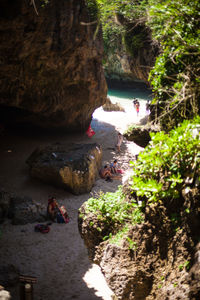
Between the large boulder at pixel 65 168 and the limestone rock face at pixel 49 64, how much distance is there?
338cm

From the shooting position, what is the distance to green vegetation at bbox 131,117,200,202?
3.87m

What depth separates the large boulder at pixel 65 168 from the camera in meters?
12.2

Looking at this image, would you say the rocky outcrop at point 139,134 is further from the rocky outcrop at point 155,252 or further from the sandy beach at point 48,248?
the sandy beach at point 48,248

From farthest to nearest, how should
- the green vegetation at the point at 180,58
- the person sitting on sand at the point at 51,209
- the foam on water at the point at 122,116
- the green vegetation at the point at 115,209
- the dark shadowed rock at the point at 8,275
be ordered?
the foam on water at the point at 122,116 → the person sitting on sand at the point at 51,209 → the dark shadowed rock at the point at 8,275 → the green vegetation at the point at 115,209 → the green vegetation at the point at 180,58

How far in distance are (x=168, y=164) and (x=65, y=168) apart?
8268 mm

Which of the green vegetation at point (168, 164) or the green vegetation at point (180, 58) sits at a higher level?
the green vegetation at point (180, 58)

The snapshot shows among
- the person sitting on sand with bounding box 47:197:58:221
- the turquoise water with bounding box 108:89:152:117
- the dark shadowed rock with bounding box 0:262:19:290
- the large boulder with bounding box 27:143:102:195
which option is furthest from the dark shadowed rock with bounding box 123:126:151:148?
the turquoise water with bounding box 108:89:152:117

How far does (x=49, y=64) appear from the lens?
13945 millimetres

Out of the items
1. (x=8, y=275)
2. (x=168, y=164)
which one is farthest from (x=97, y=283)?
(x=168, y=164)

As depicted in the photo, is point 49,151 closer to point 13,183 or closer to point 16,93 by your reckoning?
point 13,183

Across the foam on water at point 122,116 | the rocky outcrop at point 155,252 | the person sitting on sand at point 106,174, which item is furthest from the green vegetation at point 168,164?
the foam on water at point 122,116

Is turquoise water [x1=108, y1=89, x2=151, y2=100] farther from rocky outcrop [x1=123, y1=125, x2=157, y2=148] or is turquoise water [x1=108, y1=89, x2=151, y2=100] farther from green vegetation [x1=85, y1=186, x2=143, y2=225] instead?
green vegetation [x1=85, y1=186, x2=143, y2=225]

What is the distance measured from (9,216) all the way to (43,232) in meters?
1.55

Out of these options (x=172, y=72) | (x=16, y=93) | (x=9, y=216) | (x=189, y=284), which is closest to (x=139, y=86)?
(x=16, y=93)
